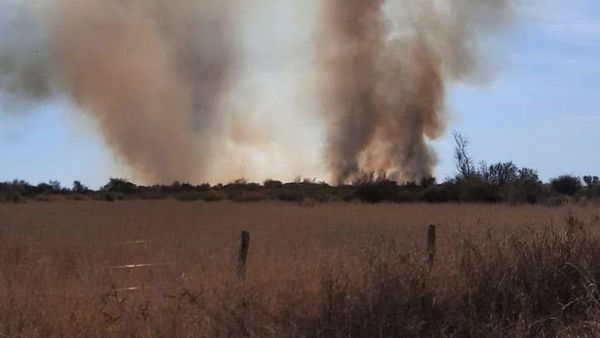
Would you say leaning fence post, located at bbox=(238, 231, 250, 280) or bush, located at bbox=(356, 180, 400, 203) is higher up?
bush, located at bbox=(356, 180, 400, 203)

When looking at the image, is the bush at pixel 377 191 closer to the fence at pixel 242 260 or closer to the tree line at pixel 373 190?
the tree line at pixel 373 190

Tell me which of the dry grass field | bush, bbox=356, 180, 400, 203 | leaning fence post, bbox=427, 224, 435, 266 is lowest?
the dry grass field

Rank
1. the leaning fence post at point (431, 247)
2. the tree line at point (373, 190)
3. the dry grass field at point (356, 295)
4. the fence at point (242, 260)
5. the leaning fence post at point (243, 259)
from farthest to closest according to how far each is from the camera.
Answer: the tree line at point (373, 190) → the leaning fence post at point (243, 259) → the fence at point (242, 260) → the leaning fence post at point (431, 247) → the dry grass field at point (356, 295)

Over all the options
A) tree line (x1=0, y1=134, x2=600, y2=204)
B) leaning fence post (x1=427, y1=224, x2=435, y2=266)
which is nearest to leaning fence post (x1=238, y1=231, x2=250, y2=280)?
leaning fence post (x1=427, y1=224, x2=435, y2=266)

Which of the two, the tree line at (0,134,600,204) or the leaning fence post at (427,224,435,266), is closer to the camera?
the leaning fence post at (427,224,435,266)

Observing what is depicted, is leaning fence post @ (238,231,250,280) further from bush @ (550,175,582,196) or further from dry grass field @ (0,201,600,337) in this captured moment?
bush @ (550,175,582,196)

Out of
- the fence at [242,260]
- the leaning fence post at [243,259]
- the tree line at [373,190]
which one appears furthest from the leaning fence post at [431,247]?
the tree line at [373,190]

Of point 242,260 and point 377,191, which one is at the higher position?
point 377,191

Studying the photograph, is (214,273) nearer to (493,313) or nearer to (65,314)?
(65,314)

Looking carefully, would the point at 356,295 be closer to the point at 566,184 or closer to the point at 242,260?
the point at 242,260

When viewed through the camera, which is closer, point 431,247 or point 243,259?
point 431,247

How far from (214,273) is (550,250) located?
3.52 meters

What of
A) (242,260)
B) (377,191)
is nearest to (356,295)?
(242,260)

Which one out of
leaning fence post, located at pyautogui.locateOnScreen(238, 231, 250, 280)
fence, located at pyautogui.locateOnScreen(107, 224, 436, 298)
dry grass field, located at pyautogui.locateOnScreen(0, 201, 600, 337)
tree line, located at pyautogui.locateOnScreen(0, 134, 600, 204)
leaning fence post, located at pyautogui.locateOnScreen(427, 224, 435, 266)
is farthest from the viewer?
tree line, located at pyautogui.locateOnScreen(0, 134, 600, 204)
